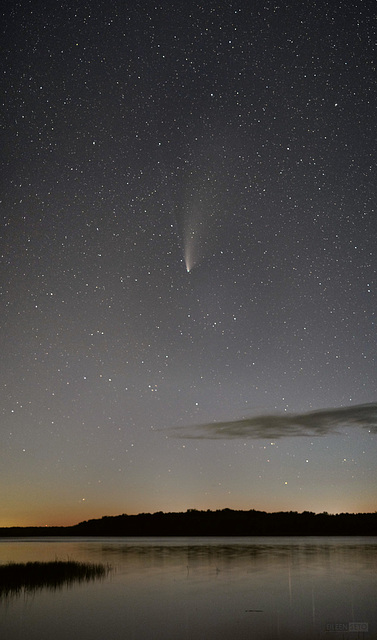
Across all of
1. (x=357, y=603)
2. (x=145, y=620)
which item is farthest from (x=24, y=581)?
(x=357, y=603)

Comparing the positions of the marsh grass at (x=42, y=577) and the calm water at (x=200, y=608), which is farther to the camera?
the marsh grass at (x=42, y=577)

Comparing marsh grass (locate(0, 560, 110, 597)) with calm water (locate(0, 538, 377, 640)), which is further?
marsh grass (locate(0, 560, 110, 597))

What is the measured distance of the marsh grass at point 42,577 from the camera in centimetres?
2468

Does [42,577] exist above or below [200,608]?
above

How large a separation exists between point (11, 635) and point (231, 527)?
124m

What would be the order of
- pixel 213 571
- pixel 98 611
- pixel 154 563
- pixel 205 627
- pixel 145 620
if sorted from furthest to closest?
pixel 154 563
pixel 213 571
pixel 98 611
pixel 145 620
pixel 205 627

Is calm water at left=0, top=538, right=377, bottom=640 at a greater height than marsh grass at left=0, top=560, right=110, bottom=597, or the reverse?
marsh grass at left=0, top=560, right=110, bottom=597

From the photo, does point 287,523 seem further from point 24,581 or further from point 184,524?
point 24,581

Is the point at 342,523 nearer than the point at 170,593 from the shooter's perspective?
No

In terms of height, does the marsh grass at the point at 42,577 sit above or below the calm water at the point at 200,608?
above

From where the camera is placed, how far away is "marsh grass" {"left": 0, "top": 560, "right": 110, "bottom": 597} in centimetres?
2468

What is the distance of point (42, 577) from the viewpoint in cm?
2841

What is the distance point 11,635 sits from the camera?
1616 cm

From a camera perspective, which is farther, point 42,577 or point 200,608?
point 42,577
